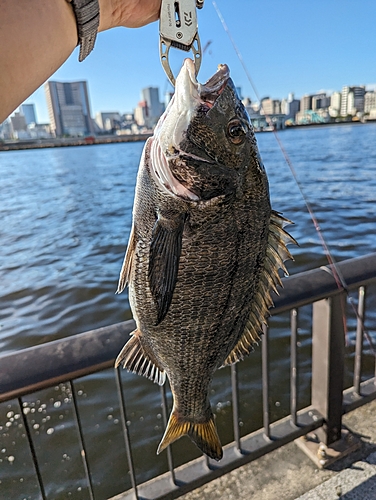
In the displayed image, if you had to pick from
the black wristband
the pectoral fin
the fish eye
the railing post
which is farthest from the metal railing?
the black wristband

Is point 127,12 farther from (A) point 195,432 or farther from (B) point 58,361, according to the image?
(A) point 195,432

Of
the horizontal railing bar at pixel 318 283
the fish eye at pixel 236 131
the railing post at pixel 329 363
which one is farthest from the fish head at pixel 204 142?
the railing post at pixel 329 363

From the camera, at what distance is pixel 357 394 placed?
10.1 feet

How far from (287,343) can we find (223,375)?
4.65ft

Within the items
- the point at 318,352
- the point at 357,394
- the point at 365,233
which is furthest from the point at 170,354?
the point at 365,233

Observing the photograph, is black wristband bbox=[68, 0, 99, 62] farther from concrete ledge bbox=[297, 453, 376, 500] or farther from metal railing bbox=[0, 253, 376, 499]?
concrete ledge bbox=[297, 453, 376, 500]

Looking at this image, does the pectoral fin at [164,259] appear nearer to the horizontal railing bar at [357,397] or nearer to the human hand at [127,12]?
the human hand at [127,12]

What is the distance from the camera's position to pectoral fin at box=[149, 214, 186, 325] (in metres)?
1.18

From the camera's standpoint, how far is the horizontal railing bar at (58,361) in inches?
63.2

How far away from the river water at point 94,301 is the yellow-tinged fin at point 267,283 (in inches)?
154

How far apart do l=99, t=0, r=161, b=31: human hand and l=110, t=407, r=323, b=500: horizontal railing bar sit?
2.45 meters

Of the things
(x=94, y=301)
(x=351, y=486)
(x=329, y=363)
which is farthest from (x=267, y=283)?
(x=94, y=301)

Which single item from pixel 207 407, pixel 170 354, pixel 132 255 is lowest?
pixel 207 407

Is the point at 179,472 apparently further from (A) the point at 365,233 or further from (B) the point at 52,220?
(B) the point at 52,220
